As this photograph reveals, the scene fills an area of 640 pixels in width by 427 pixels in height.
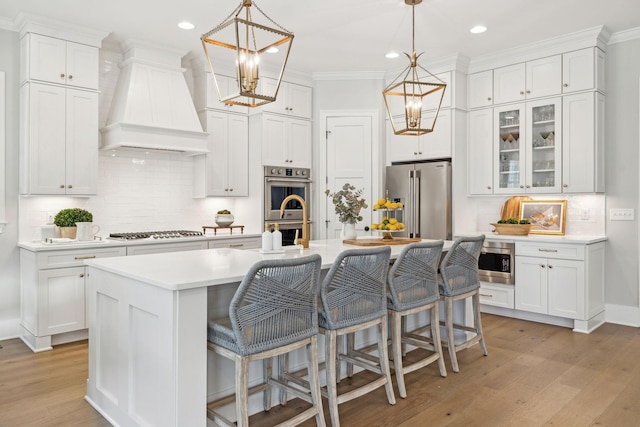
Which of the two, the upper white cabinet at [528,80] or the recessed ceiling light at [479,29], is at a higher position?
the recessed ceiling light at [479,29]

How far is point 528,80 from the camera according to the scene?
514 centimetres

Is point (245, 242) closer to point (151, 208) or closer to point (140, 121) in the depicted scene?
point (151, 208)

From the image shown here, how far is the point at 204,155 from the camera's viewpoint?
5336 millimetres

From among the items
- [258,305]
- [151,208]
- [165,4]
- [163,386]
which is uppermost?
[165,4]

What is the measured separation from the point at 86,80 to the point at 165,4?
115 centimetres

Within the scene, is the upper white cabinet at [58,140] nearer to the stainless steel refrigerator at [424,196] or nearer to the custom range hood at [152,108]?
the custom range hood at [152,108]

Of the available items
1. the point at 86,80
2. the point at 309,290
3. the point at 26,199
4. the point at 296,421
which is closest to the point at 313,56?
the point at 86,80

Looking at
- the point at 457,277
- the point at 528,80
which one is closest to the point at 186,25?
the point at 457,277

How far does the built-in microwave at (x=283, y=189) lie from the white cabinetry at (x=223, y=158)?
0.28m

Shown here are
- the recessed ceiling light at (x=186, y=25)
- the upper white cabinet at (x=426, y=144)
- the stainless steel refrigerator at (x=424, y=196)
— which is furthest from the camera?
the upper white cabinet at (x=426, y=144)

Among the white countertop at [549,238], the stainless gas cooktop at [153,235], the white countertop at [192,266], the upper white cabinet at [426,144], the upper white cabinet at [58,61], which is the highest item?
the upper white cabinet at [58,61]

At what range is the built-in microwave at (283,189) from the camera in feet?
18.5

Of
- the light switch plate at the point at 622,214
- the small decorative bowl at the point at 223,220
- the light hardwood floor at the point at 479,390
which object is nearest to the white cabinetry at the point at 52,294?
the light hardwood floor at the point at 479,390

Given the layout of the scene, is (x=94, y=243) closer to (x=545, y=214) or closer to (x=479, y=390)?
(x=479, y=390)
